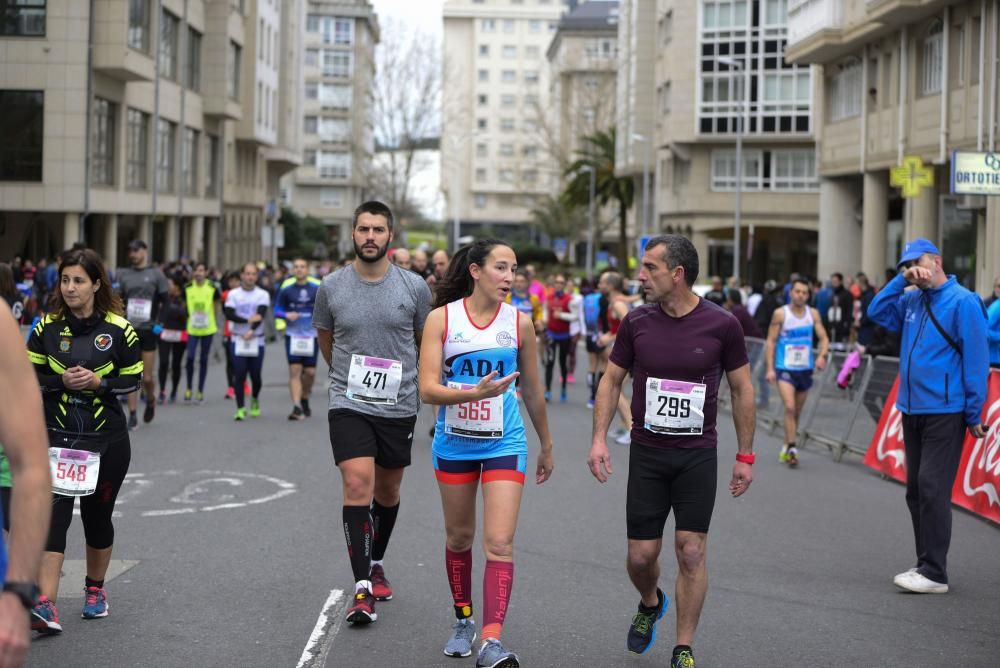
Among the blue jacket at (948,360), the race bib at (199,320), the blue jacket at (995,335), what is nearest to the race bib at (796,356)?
the blue jacket at (995,335)

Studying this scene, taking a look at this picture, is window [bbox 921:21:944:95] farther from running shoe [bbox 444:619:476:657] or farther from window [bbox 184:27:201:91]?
window [bbox 184:27:201:91]

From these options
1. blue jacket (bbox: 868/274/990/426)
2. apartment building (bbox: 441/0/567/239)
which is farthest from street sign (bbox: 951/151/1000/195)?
apartment building (bbox: 441/0/567/239)

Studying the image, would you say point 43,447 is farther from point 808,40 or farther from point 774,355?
point 808,40

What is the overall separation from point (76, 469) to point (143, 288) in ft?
32.4

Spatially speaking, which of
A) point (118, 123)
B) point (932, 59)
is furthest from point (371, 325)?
point (118, 123)

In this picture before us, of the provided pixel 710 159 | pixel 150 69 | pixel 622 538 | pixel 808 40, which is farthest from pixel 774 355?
pixel 710 159

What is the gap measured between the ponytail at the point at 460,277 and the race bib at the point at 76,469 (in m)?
1.81

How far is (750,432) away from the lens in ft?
21.6

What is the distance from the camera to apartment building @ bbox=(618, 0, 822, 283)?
65062mm

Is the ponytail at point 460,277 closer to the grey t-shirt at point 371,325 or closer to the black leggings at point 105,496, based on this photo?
the grey t-shirt at point 371,325

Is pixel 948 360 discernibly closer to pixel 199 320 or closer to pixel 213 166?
pixel 199 320

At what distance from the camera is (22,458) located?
3186mm

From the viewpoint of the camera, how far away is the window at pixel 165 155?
4659 centimetres

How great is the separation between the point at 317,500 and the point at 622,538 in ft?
8.68
